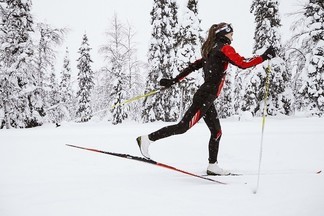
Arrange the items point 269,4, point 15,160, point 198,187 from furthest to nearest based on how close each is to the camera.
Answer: point 269,4
point 15,160
point 198,187

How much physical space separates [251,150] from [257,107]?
2281cm

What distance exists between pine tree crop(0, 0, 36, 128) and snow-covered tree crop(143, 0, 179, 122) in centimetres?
1122

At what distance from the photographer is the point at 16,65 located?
2056 centimetres

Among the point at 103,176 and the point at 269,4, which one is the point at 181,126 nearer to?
the point at 103,176

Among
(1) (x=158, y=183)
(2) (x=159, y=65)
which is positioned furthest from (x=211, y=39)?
(2) (x=159, y=65)

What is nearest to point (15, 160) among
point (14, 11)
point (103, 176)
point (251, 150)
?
point (103, 176)

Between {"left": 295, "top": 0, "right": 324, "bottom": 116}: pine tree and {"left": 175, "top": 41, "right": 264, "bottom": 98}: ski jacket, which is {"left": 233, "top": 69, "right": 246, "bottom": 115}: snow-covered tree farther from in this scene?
{"left": 175, "top": 41, "right": 264, "bottom": 98}: ski jacket

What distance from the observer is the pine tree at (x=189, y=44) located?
2586cm

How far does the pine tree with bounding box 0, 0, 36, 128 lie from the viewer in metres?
20.4

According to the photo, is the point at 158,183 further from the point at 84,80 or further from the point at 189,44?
the point at 84,80

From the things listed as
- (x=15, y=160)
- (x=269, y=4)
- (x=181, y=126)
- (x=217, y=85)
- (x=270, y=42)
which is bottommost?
(x=15, y=160)

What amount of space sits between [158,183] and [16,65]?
20497mm

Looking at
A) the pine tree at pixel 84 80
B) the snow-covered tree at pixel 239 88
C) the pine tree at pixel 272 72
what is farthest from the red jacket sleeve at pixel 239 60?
the pine tree at pixel 84 80

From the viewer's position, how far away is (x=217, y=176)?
415 centimetres
